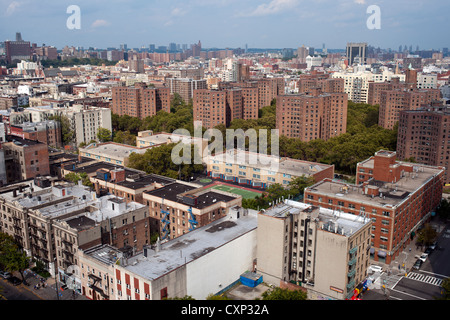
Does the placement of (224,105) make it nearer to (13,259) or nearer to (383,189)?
(383,189)

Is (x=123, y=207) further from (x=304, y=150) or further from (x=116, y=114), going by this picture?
(x=116, y=114)

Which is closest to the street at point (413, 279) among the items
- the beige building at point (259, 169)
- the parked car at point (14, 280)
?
the beige building at point (259, 169)

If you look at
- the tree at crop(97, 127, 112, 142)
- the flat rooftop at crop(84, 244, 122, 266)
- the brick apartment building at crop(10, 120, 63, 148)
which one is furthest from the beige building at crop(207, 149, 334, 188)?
the flat rooftop at crop(84, 244, 122, 266)

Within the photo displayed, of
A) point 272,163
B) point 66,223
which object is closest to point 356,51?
point 272,163

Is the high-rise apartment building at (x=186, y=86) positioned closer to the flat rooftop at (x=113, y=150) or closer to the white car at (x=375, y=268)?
the flat rooftop at (x=113, y=150)

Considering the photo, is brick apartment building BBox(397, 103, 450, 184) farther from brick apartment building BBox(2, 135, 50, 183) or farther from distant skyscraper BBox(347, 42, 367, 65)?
distant skyscraper BBox(347, 42, 367, 65)
